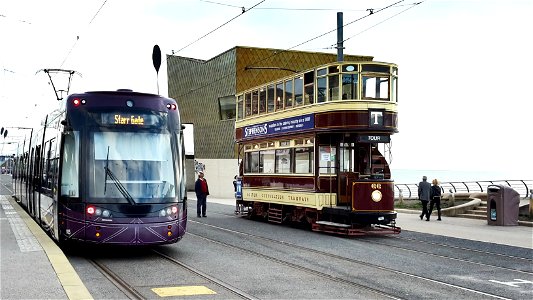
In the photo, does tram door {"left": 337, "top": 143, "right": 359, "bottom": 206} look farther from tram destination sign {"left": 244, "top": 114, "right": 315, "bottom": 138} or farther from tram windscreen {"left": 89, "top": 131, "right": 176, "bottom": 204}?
tram windscreen {"left": 89, "top": 131, "right": 176, "bottom": 204}

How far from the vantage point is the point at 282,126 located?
21.8m

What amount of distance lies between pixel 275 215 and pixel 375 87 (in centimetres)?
604

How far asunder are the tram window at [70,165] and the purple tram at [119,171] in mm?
18

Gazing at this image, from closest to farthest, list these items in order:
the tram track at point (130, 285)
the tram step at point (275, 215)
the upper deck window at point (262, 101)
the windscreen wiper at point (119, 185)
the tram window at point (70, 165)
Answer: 1. the tram track at point (130, 285)
2. the windscreen wiper at point (119, 185)
3. the tram window at point (70, 165)
4. the tram step at point (275, 215)
5. the upper deck window at point (262, 101)

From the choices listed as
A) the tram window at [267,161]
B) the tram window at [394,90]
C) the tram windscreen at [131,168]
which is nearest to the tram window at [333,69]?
the tram window at [394,90]

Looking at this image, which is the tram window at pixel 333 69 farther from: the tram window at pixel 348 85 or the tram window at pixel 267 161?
the tram window at pixel 267 161

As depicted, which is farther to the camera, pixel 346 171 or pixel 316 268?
pixel 346 171

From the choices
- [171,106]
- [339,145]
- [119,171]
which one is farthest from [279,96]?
[119,171]

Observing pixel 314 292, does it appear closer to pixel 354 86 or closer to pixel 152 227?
pixel 152 227

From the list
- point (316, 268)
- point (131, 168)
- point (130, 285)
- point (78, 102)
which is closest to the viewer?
point (130, 285)

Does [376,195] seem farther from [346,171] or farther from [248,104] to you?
[248,104]

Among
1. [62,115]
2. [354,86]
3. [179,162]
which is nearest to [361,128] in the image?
[354,86]

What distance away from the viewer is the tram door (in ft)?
64.4

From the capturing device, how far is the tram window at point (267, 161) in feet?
75.0
